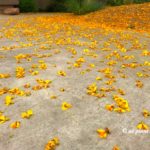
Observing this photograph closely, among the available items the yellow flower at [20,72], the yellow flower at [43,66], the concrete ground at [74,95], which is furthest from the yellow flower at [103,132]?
the yellow flower at [43,66]

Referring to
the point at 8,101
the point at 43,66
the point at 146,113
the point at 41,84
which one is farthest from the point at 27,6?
the point at 146,113

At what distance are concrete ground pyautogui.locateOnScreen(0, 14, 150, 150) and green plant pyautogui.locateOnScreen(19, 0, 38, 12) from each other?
861 cm

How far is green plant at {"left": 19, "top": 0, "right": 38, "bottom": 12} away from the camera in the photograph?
20.3 metres

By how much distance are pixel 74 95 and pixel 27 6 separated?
14.7 meters

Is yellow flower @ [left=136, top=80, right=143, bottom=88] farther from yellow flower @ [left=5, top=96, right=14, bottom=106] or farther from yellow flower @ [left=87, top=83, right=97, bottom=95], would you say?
yellow flower @ [left=5, top=96, right=14, bottom=106]

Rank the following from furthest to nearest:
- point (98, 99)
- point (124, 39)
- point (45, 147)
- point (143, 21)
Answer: point (143, 21), point (124, 39), point (98, 99), point (45, 147)

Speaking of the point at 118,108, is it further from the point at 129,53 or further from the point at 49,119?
the point at 129,53

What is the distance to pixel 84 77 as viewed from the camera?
24.7 feet

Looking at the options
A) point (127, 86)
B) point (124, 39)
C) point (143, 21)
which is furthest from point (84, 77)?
point (143, 21)

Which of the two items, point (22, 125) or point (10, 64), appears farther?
point (10, 64)

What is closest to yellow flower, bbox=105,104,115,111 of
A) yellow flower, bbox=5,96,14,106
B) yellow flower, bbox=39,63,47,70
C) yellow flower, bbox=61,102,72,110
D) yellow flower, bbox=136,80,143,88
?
yellow flower, bbox=61,102,72,110

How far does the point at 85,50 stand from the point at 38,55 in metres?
1.39

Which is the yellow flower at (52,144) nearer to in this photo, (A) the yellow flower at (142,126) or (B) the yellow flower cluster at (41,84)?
(A) the yellow flower at (142,126)

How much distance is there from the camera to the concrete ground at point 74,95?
205 inches
